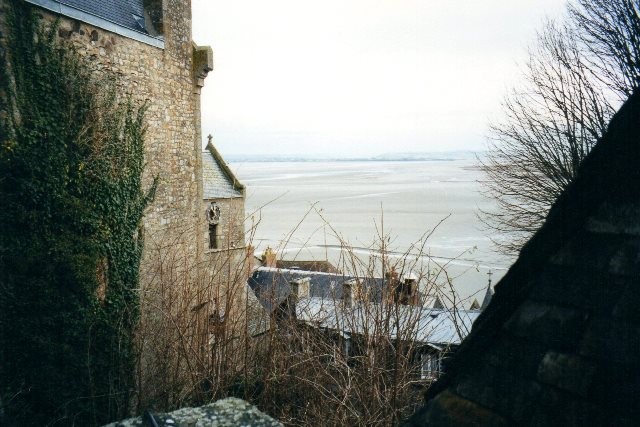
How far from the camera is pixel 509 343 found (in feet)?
5.79

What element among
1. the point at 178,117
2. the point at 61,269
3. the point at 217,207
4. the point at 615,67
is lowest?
the point at 61,269

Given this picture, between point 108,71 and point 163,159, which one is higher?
point 108,71

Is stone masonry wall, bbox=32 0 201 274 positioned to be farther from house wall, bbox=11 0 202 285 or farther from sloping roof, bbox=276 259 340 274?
sloping roof, bbox=276 259 340 274

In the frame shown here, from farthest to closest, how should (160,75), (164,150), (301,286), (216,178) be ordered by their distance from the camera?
(216,178) → (301,286) → (164,150) → (160,75)

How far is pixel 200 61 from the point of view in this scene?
36.5 ft

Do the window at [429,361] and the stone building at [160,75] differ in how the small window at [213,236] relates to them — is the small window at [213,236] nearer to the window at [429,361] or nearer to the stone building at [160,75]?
the stone building at [160,75]

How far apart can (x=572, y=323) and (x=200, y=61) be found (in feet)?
36.3

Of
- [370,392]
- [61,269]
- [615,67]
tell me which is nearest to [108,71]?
[61,269]

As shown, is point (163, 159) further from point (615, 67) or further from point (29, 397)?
point (615, 67)

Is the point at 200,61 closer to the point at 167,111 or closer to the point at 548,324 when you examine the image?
Answer: the point at 167,111

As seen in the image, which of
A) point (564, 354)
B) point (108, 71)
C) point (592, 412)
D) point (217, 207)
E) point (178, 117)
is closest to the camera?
point (592, 412)

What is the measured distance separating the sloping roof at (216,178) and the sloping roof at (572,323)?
21.0 metres

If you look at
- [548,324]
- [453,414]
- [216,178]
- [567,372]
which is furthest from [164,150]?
[216,178]

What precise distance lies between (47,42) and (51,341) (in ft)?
15.4
